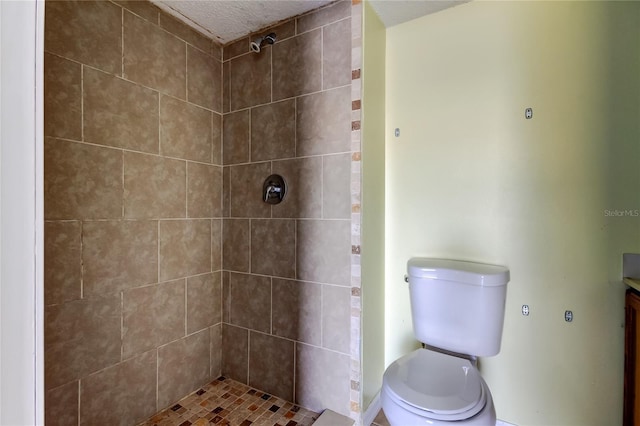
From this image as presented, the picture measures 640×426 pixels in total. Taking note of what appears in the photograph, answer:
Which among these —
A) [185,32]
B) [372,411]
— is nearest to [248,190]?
[185,32]

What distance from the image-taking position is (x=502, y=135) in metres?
1.43

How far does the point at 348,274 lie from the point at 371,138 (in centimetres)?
74

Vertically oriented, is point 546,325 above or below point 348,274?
below

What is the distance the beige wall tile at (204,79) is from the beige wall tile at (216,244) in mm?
760

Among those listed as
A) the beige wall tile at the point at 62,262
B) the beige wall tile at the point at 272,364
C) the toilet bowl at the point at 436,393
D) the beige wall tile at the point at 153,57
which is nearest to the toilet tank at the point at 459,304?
the toilet bowl at the point at 436,393

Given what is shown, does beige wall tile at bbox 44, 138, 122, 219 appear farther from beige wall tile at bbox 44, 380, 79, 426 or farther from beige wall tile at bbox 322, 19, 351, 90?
beige wall tile at bbox 322, 19, 351, 90

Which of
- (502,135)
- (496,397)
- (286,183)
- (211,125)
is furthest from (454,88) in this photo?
(496,397)

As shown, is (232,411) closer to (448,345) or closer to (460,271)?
(448,345)

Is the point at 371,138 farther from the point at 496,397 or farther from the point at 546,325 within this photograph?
the point at 496,397

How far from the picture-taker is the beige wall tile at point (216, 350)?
1.85 metres

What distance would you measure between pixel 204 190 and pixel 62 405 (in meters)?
1.18

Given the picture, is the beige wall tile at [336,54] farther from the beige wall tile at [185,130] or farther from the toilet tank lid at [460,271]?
the toilet tank lid at [460,271]

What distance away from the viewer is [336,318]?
1531 mm

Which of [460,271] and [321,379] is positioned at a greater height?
[460,271]
